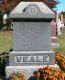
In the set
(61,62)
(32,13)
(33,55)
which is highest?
(32,13)

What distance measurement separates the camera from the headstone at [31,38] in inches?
339

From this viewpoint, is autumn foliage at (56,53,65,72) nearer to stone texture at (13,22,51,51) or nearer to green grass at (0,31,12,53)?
stone texture at (13,22,51,51)

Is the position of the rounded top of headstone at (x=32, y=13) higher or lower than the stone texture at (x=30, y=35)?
higher

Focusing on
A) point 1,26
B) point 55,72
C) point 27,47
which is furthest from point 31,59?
point 1,26

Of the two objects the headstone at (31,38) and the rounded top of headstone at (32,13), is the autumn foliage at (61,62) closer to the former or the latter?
the headstone at (31,38)

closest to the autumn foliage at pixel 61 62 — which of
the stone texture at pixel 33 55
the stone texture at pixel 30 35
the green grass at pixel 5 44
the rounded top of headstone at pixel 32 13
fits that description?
the stone texture at pixel 33 55

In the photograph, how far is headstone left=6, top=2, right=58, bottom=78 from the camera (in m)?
8.61

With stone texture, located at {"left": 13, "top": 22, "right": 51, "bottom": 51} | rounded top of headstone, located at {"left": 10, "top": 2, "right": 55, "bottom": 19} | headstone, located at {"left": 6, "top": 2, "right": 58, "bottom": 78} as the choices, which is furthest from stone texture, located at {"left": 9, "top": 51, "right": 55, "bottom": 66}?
rounded top of headstone, located at {"left": 10, "top": 2, "right": 55, "bottom": 19}

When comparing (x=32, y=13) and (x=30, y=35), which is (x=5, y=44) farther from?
(x=32, y=13)

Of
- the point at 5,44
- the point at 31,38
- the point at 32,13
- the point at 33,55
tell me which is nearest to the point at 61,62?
the point at 33,55

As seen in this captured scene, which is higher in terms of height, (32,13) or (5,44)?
(32,13)

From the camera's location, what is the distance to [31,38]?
8.80m

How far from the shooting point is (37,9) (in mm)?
8641

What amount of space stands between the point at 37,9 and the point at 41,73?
1686 mm
